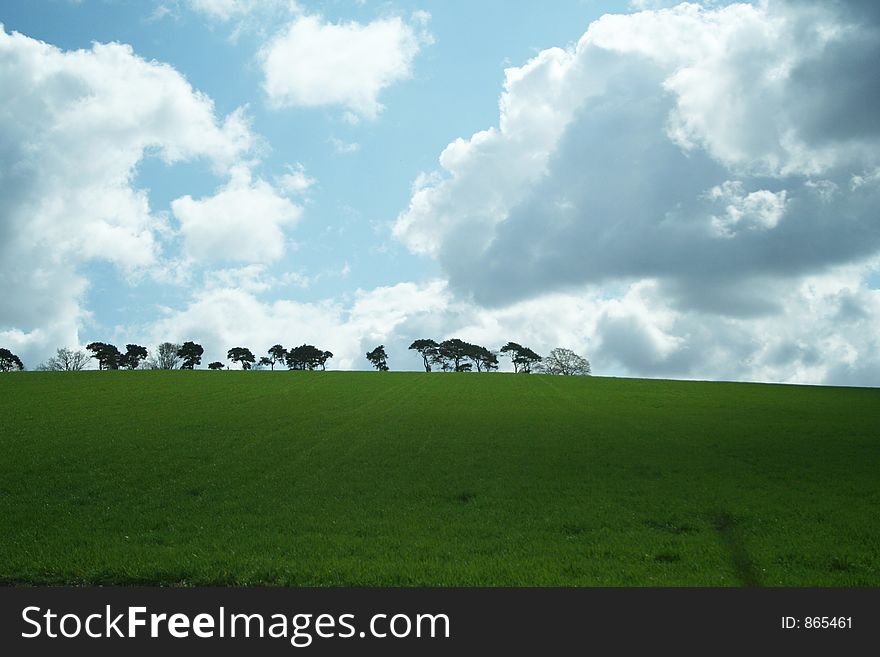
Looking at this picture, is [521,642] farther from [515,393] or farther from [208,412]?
[515,393]

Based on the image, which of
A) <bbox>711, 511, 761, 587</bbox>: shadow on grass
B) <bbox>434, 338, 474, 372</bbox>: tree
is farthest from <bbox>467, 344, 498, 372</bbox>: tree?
<bbox>711, 511, 761, 587</bbox>: shadow on grass

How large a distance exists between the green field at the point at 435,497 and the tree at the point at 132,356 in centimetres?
10237

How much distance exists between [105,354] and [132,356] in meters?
5.77

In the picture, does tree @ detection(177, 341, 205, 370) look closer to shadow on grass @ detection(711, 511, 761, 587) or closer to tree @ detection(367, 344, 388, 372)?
tree @ detection(367, 344, 388, 372)

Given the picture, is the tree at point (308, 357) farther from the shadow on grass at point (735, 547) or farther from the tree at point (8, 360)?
the shadow on grass at point (735, 547)

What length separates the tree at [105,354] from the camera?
447 ft

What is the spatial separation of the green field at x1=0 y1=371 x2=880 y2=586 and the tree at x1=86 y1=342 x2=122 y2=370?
101380 millimetres

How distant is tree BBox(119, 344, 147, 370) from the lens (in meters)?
139

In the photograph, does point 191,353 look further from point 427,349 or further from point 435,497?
point 435,497

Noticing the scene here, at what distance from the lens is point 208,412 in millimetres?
44156

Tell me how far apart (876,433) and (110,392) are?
64729 mm

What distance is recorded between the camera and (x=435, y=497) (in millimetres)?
19828

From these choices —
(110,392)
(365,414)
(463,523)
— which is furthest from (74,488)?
(110,392)

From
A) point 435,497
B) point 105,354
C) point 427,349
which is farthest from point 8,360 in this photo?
point 435,497
